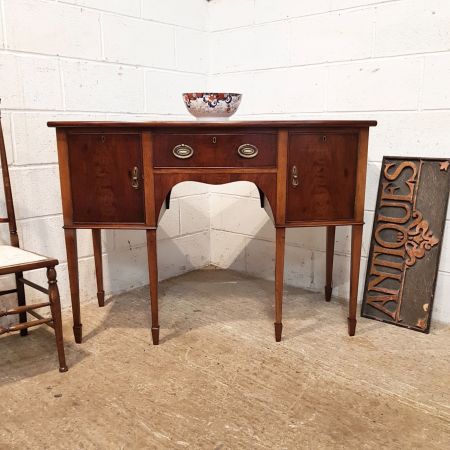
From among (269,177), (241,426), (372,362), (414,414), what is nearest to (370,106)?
(269,177)

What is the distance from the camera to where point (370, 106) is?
6.56 ft

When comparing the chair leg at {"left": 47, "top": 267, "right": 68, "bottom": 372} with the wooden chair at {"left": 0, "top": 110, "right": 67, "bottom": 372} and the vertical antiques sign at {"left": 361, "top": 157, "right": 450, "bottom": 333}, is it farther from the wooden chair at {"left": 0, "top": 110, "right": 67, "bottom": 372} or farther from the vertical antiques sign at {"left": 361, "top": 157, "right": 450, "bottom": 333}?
the vertical antiques sign at {"left": 361, "top": 157, "right": 450, "bottom": 333}

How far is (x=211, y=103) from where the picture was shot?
1.65 metres

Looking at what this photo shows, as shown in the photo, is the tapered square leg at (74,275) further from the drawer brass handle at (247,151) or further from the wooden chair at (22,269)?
the drawer brass handle at (247,151)

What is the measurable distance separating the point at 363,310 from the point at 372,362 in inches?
16.6

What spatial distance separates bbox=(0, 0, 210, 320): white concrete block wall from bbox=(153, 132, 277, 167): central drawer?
24.2 inches

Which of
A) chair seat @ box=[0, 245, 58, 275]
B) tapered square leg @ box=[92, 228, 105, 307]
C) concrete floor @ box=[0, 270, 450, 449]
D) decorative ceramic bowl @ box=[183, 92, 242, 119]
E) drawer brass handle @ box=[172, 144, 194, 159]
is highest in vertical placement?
decorative ceramic bowl @ box=[183, 92, 242, 119]

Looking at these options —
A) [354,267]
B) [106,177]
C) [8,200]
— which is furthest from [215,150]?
[8,200]

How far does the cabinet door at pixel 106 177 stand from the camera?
5.26 ft

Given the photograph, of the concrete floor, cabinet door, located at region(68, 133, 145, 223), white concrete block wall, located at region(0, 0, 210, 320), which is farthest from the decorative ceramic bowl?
the concrete floor

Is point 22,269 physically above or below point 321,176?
below

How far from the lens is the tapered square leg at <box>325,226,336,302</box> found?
2.07 metres

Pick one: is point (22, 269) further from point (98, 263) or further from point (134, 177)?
point (98, 263)

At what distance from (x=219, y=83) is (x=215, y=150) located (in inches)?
40.7
